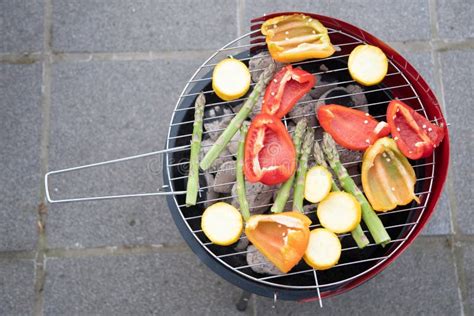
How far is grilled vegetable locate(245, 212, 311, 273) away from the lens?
235cm

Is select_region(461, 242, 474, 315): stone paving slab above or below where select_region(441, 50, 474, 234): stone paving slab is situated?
below

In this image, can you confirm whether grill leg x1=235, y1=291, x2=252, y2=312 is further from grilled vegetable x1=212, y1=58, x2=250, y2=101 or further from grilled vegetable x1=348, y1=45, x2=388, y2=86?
grilled vegetable x1=348, y1=45, x2=388, y2=86

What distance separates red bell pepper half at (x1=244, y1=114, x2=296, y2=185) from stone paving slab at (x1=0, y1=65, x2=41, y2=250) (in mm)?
1867

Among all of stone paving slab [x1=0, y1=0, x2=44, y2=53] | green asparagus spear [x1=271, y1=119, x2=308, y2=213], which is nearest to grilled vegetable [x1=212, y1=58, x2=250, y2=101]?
green asparagus spear [x1=271, y1=119, x2=308, y2=213]

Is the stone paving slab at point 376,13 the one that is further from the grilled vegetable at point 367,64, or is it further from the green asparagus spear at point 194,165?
the green asparagus spear at point 194,165

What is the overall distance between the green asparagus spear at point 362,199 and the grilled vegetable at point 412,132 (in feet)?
0.97

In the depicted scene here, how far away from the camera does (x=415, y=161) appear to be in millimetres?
2830

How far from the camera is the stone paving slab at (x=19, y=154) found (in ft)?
11.8

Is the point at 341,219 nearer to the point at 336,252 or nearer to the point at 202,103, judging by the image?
the point at 336,252

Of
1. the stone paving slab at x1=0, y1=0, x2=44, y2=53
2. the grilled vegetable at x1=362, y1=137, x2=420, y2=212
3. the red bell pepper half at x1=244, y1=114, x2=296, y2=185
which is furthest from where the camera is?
the stone paving slab at x1=0, y1=0, x2=44, y2=53

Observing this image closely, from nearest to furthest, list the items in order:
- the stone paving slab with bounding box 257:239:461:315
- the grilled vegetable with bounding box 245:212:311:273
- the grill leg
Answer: the grilled vegetable with bounding box 245:212:311:273
the grill leg
the stone paving slab with bounding box 257:239:461:315

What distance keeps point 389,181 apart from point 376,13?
1.78 meters

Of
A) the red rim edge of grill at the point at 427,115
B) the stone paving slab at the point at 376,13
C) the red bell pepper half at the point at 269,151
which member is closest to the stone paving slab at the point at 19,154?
the red rim edge of grill at the point at 427,115

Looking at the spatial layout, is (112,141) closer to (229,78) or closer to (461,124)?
(229,78)
